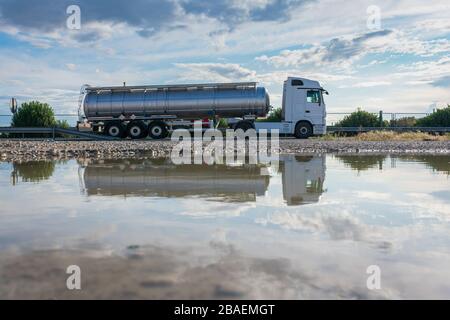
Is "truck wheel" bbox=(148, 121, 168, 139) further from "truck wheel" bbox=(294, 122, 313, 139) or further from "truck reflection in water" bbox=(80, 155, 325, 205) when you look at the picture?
"truck reflection in water" bbox=(80, 155, 325, 205)

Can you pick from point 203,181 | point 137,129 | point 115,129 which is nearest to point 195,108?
point 137,129

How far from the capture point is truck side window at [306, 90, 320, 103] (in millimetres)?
24109

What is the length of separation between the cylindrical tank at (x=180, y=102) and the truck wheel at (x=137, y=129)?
0.48 meters

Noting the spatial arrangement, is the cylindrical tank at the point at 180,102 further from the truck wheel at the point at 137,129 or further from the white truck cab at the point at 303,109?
the white truck cab at the point at 303,109

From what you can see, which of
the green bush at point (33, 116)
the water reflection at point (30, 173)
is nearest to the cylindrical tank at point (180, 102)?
the green bush at point (33, 116)

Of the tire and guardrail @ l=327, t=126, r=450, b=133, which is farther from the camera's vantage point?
guardrail @ l=327, t=126, r=450, b=133

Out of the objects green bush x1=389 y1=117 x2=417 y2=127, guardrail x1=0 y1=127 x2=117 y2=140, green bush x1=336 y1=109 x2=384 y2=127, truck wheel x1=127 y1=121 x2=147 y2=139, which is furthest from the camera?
green bush x1=389 y1=117 x2=417 y2=127

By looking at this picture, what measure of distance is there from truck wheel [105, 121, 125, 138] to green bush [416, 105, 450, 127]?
19.3 metres

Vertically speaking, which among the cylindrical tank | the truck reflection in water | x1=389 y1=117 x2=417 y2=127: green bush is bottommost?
the truck reflection in water

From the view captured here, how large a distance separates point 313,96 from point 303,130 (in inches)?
69.6

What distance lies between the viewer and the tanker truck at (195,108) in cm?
2419

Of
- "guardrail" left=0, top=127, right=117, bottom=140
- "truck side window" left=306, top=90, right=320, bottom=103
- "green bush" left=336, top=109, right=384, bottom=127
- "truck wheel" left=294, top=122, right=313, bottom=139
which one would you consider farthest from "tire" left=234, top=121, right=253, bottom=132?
"green bush" left=336, top=109, right=384, bottom=127

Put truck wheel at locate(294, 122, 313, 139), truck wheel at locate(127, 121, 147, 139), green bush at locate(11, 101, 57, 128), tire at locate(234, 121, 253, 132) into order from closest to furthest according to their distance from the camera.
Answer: truck wheel at locate(294, 122, 313, 139), tire at locate(234, 121, 253, 132), truck wheel at locate(127, 121, 147, 139), green bush at locate(11, 101, 57, 128)
